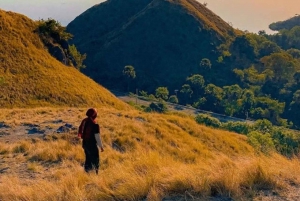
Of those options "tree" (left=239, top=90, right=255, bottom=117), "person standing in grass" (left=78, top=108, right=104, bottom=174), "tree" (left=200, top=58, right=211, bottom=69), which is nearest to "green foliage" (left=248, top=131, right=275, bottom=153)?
"person standing in grass" (left=78, top=108, right=104, bottom=174)

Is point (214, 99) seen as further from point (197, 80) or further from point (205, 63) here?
point (205, 63)

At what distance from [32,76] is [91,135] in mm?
36974

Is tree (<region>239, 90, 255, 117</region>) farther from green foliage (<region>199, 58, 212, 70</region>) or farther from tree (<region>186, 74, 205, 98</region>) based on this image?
green foliage (<region>199, 58, 212, 70</region>)

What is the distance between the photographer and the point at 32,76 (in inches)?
1729

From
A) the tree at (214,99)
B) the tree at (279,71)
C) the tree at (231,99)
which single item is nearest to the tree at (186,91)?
the tree at (214,99)

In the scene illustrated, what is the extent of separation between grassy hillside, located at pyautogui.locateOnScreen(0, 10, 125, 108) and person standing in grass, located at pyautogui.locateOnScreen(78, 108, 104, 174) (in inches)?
1176

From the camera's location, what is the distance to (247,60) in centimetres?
13900

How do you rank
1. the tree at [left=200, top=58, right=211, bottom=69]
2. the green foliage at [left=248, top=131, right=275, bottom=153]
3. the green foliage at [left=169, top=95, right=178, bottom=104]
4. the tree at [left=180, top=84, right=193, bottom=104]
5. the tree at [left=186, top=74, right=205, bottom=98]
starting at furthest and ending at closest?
the tree at [left=200, top=58, right=211, bottom=69]
the tree at [left=186, top=74, right=205, bottom=98]
the tree at [left=180, top=84, right=193, bottom=104]
the green foliage at [left=169, top=95, right=178, bottom=104]
the green foliage at [left=248, top=131, right=275, bottom=153]

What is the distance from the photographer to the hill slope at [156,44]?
123688 mm

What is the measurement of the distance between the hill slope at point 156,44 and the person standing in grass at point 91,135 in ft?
357

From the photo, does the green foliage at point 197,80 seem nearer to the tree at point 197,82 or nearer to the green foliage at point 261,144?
the tree at point 197,82

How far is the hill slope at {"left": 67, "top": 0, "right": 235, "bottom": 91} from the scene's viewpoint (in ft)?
406

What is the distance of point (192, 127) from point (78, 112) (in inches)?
309

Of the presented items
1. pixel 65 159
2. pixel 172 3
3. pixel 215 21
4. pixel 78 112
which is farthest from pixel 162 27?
pixel 65 159
